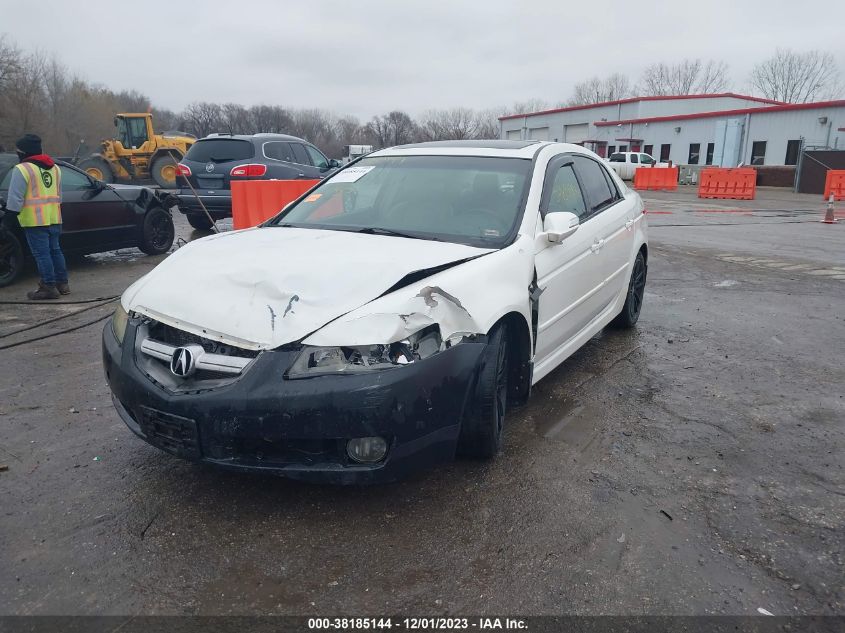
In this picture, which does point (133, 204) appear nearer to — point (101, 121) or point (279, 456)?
point (279, 456)

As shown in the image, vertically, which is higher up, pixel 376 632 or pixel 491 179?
pixel 491 179

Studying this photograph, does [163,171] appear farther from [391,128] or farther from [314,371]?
[391,128]

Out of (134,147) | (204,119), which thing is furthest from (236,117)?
(134,147)

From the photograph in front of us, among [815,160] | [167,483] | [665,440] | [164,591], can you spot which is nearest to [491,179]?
[665,440]

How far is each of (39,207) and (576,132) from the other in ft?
188

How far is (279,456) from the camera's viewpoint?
265 cm

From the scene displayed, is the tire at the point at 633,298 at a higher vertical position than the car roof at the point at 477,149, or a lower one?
lower

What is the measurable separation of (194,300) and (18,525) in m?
1.21

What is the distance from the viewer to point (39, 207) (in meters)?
6.66

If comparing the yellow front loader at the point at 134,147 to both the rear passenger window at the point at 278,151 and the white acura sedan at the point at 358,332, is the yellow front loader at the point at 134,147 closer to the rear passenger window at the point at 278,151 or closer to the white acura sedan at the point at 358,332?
the rear passenger window at the point at 278,151

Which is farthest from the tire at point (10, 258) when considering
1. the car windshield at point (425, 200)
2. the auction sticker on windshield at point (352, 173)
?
the auction sticker on windshield at point (352, 173)

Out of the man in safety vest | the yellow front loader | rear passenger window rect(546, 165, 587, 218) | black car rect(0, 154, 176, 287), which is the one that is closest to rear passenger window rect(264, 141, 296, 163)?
black car rect(0, 154, 176, 287)

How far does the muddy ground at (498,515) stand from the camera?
2367 millimetres

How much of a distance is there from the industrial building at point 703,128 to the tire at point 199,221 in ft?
110
